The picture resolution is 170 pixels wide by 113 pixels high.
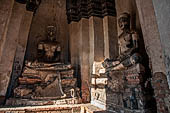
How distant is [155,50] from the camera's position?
2.28m

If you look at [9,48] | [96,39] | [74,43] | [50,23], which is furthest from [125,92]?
[50,23]

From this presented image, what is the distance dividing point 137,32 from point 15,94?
4.45 metres

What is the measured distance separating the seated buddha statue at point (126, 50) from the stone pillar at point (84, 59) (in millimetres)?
1825

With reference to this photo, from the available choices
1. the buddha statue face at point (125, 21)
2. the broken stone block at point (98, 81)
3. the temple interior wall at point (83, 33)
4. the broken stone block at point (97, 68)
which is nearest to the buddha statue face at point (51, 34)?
the temple interior wall at point (83, 33)

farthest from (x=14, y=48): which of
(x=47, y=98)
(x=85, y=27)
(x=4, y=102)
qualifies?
(x=85, y=27)

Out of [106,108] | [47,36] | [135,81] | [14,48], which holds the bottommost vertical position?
[106,108]

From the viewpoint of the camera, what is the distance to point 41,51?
647cm

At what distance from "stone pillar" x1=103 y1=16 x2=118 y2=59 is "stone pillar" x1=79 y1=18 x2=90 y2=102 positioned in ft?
3.04

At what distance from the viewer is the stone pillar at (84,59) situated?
5162 millimetres

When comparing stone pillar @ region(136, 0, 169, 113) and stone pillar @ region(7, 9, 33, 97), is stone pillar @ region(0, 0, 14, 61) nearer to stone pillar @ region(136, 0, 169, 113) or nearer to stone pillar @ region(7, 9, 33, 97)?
stone pillar @ region(7, 9, 33, 97)

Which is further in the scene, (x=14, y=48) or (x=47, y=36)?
(x=47, y=36)

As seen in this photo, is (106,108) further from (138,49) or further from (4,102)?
(4,102)

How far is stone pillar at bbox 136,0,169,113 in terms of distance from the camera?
2.08m

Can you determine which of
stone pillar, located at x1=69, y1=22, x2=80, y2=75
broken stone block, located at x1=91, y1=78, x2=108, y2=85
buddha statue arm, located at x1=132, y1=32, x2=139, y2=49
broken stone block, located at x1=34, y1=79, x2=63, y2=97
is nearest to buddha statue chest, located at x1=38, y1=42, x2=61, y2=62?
stone pillar, located at x1=69, y1=22, x2=80, y2=75
